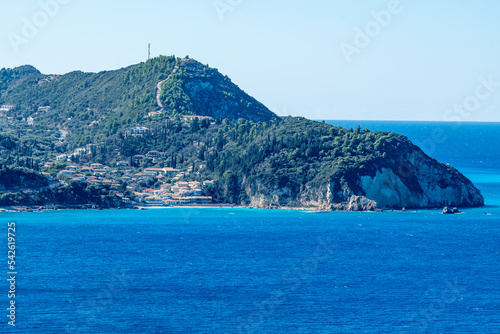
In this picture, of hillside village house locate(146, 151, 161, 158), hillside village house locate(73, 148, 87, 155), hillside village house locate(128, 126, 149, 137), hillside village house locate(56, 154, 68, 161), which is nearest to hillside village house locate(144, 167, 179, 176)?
hillside village house locate(146, 151, 161, 158)

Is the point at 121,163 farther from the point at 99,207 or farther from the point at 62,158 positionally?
the point at 99,207

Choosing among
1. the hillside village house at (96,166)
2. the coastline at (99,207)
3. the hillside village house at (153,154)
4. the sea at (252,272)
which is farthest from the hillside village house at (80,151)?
the sea at (252,272)

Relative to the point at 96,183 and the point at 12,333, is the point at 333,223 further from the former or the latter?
the point at 12,333

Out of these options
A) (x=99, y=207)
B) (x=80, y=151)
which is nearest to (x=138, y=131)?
(x=80, y=151)

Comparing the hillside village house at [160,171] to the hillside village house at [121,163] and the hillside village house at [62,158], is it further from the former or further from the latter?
the hillside village house at [62,158]

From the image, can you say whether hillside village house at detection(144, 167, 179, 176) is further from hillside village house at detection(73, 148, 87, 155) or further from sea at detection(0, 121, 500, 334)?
sea at detection(0, 121, 500, 334)

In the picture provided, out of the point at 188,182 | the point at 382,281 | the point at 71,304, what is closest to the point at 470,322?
the point at 382,281

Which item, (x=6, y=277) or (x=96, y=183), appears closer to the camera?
(x=6, y=277)
